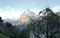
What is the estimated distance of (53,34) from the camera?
20.2 m

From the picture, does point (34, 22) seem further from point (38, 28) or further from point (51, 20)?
point (51, 20)

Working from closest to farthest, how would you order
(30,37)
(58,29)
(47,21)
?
(47,21) → (58,29) → (30,37)

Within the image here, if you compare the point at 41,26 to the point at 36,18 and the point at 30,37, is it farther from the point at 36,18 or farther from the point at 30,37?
the point at 30,37

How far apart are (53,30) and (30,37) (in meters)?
8.30

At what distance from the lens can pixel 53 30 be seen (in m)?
19.7

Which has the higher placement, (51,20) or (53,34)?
(51,20)

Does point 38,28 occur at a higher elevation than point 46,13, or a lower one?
lower

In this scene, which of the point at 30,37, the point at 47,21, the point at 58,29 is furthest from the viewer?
the point at 30,37

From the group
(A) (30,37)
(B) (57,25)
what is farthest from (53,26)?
(A) (30,37)

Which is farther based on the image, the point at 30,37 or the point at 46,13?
the point at 30,37

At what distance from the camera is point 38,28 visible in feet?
66.2

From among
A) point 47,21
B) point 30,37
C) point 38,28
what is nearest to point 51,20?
point 47,21

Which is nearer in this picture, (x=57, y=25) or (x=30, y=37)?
(x=57, y=25)

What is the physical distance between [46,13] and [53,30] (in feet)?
5.77
